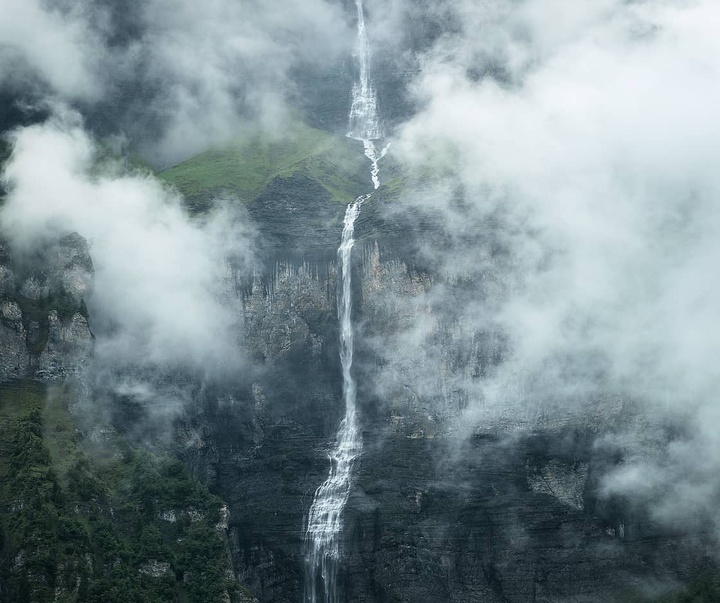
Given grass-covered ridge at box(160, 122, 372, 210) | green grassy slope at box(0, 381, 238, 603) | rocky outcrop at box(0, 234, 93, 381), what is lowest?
green grassy slope at box(0, 381, 238, 603)

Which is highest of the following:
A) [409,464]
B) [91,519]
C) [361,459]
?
[361,459]

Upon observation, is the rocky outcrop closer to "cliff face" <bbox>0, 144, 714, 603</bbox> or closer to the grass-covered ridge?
"cliff face" <bbox>0, 144, 714, 603</bbox>

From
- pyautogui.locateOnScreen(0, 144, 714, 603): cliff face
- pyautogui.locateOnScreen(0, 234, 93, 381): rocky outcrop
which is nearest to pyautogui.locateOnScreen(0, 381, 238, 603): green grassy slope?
pyautogui.locateOnScreen(0, 144, 714, 603): cliff face

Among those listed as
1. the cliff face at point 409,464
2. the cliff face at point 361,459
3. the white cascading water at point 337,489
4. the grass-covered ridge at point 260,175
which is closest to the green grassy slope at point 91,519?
the cliff face at point 361,459

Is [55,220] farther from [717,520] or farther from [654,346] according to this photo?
[717,520]

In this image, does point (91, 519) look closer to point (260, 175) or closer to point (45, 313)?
point (45, 313)

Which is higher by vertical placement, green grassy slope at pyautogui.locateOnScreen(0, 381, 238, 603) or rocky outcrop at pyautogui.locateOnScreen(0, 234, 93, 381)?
rocky outcrop at pyautogui.locateOnScreen(0, 234, 93, 381)

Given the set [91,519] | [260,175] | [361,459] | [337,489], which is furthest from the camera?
[260,175]

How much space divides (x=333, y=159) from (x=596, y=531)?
8489cm

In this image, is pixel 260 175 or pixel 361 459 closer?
pixel 361 459

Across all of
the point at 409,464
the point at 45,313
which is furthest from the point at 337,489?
the point at 45,313

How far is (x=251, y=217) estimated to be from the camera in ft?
577

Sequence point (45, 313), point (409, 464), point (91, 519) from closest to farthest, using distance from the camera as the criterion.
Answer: point (91, 519) → point (409, 464) → point (45, 313)

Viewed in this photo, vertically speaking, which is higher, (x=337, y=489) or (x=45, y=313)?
(x=45, y=313)
